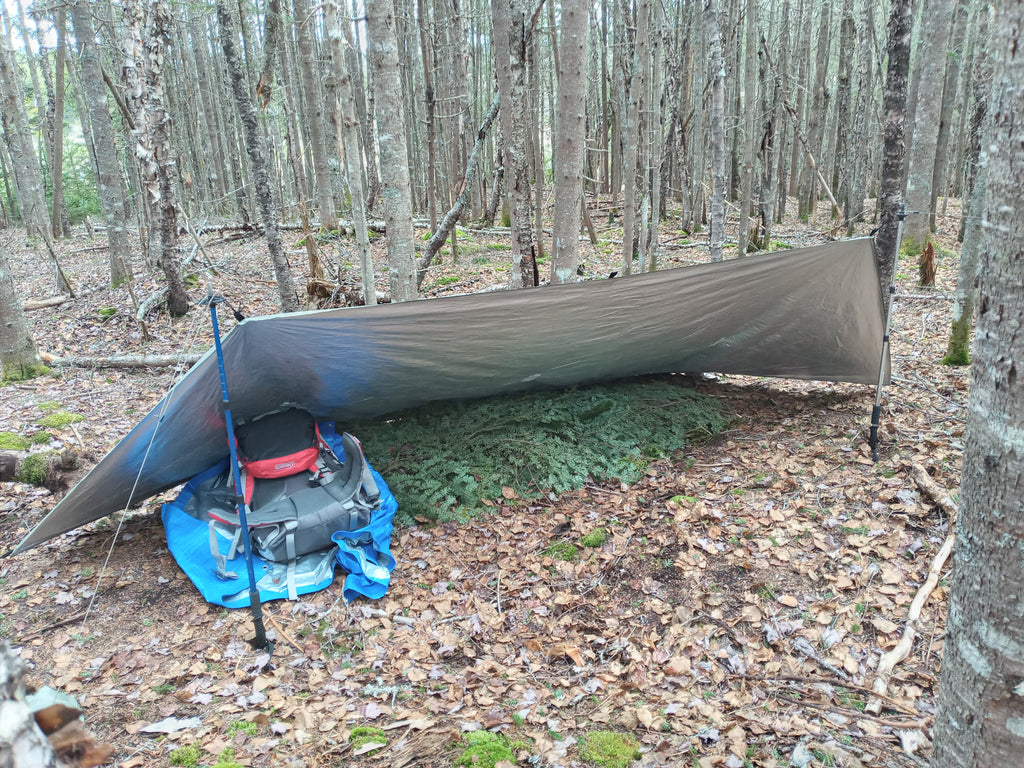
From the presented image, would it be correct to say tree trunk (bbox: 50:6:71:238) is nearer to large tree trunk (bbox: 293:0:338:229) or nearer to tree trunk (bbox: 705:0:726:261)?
large tree trunk (bbox: 293:0:338:229)

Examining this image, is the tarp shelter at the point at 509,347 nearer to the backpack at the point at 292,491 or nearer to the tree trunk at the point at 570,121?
the backpack at the point at 292,491

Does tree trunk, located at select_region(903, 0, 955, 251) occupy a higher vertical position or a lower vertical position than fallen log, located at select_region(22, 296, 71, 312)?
higher

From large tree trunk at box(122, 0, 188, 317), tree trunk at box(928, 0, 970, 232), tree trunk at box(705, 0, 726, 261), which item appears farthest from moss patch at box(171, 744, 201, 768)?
tree trunk at box(928, 0, 970, 232)

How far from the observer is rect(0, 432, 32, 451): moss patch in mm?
4123

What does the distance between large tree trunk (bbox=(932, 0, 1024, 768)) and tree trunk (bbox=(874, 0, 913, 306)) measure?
147 inches

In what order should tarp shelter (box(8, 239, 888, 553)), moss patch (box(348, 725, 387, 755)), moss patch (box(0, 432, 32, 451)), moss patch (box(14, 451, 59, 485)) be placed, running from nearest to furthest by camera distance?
moss patch (box(348, 725, 387, 755)) < tarp shelter (box(8, 239, 888, 553)) < moss patch (box(14, 451, 59, 485)) < moss patch (box(0, 432, 32, 451))

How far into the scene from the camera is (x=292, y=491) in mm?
3838

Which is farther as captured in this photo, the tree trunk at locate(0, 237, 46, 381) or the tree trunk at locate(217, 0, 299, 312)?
the tree trunk at locate(217, 0, 299, 312)

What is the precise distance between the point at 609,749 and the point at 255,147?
21.9 ft

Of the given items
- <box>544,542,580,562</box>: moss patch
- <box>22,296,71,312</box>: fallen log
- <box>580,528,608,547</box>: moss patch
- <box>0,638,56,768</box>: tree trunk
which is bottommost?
<box>544,542,580,562</box>: moss patch

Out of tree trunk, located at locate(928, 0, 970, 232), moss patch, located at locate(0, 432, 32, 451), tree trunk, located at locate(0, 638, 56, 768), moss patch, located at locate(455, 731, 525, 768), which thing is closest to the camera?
tree trunk, located at locate(0, 638, 56, 768)

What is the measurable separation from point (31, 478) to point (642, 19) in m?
7.13

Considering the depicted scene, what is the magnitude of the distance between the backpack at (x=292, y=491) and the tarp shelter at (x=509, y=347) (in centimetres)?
16

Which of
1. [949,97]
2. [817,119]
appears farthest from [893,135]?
[817,119]
